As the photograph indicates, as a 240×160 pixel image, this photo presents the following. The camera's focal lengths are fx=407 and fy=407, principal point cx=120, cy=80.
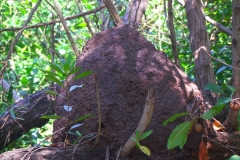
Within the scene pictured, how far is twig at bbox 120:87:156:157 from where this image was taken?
1351 millimetres

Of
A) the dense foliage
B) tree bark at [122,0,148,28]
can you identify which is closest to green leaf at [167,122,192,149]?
tree bark at [122,0,148,28]

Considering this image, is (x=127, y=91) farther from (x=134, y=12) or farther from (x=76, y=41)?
(x=76, y=41)

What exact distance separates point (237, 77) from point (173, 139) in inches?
18.9

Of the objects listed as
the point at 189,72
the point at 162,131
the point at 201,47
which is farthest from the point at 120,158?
the point at 189,72

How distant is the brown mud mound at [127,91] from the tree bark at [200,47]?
0.33 meters

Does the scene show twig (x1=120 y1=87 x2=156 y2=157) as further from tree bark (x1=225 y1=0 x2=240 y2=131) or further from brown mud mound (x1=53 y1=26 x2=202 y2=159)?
tree bark (x1=225 y1=0 x2=240 y2=131)

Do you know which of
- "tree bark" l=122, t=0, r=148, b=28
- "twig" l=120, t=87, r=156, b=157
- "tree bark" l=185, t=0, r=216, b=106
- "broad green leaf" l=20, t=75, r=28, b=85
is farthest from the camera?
"broad green leaf" l=20, t=75, r=28, b=85

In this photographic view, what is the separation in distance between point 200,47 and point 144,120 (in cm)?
81

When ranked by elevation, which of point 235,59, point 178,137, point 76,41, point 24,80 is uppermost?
point 76,41

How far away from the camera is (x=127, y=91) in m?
1.67

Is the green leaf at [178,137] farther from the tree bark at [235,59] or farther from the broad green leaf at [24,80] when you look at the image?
the broad green leaf at [24,80]

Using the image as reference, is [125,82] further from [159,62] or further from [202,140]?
[202,140]

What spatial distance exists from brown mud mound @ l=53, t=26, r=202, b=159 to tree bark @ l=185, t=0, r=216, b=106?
33 centimetres

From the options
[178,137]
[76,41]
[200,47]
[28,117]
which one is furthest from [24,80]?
[178,137]
